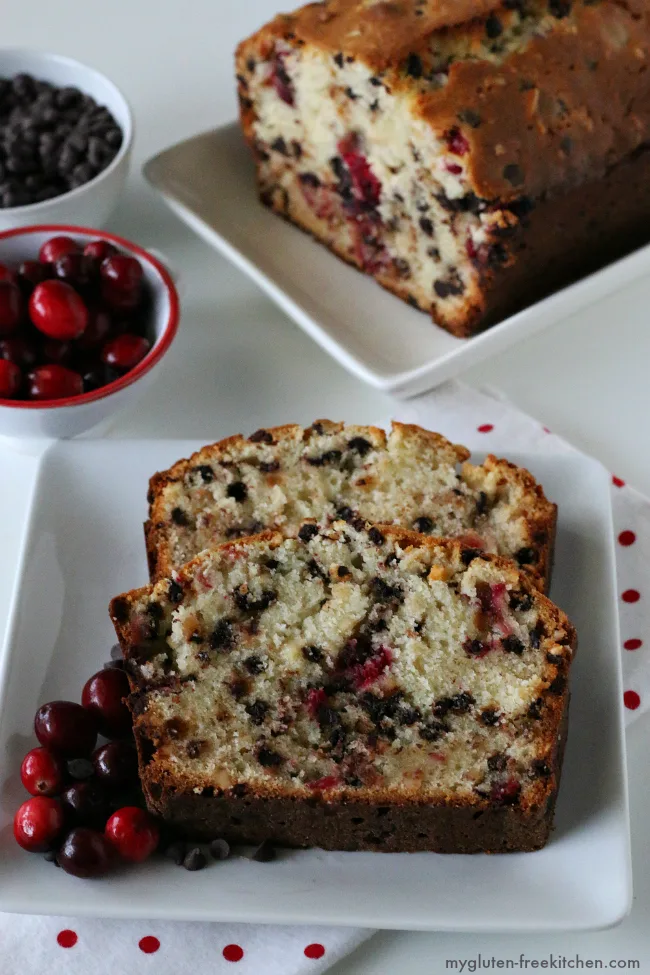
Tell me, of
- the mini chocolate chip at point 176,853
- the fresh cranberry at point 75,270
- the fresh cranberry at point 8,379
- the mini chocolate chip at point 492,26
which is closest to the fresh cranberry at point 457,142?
the mini chocolate chip at point 492,26

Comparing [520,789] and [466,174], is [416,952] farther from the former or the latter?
[466,174]

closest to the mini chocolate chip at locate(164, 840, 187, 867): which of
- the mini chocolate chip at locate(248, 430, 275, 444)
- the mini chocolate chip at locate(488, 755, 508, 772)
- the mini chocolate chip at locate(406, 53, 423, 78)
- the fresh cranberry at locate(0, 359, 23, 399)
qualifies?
the mini chocolate chip at locate(488, 755, 508, 772)

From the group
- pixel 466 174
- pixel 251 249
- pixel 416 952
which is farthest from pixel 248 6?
pixel 416 952

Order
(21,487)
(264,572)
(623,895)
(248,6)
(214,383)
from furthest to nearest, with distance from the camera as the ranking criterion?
(248,6) < (214,383) < (21,487) < (264,572) < (623,895)

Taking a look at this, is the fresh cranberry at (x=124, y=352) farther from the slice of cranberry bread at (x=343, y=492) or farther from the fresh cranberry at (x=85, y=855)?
the fresh cranberry at (x=85, y=855)

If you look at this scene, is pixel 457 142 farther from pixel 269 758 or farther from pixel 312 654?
pixel 269 758

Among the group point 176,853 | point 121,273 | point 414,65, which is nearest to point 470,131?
point 414,65

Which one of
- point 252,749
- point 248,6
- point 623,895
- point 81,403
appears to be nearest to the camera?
point 623,895

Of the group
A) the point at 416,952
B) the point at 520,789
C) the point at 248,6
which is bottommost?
the point at 416,952
